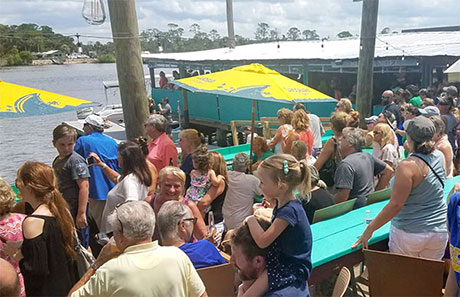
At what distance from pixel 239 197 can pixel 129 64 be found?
1974 millimetres

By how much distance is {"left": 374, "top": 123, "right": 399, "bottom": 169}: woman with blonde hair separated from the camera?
194 inches

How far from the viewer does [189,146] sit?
15.1ft

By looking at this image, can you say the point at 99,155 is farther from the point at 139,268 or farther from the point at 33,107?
the point at 139,268

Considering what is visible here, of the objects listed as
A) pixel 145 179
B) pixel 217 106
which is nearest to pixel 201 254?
pixel 145 179

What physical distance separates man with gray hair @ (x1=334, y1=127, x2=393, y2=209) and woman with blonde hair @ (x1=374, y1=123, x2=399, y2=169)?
2.24ft

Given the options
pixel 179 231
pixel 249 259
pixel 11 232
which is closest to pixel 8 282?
pixel 11 232

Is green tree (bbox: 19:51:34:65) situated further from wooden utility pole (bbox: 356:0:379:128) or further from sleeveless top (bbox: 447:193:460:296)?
sleeveless top (bbox: 447:193:460:296)

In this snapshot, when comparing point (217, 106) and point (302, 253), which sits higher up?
point (302, 253)

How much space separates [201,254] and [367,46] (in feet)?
24.2

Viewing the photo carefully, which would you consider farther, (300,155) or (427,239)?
(300,155)

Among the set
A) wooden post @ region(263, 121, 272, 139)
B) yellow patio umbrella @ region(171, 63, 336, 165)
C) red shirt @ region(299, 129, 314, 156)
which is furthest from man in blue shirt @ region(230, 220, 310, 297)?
wooden post @ region(263, 121, 272, 139)

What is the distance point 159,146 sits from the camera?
4.70m

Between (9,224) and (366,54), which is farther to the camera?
(366,54)

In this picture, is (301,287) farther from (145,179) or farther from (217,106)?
(217,106)
